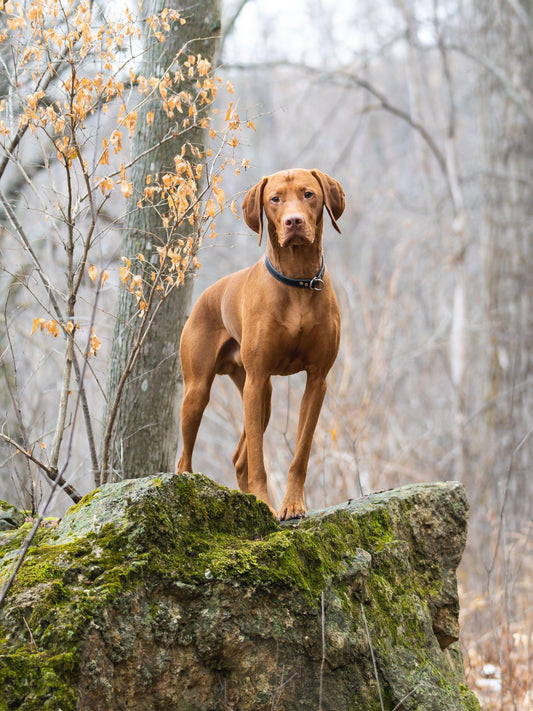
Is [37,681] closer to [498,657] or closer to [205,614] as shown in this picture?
[205,614]

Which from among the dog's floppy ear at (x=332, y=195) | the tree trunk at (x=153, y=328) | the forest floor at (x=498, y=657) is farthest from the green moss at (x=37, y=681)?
the forest floor at (x=498, y=657)

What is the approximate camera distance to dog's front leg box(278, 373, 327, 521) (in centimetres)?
367

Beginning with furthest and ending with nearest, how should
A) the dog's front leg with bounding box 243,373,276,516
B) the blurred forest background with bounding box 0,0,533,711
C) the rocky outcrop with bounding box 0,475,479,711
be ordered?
the blurred forest background with bounding box 0,0,533,711 < the dog's front leg with bounding box 243,373,276,516 < the rocky outcrop with bounding box 0,475,479,711

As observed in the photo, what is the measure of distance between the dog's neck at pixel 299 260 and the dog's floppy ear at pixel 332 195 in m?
0.15

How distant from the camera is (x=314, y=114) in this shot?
80.1 ft

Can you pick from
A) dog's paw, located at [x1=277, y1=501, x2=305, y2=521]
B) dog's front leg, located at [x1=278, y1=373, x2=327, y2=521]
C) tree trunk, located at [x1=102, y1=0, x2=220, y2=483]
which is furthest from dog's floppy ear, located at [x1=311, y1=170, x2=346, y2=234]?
tree trunk, located at [x1=102, y1=0, x2=220, y2=483]

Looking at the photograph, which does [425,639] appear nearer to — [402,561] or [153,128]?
[402,561]

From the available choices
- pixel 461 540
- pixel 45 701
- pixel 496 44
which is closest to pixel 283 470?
pixel 461 540

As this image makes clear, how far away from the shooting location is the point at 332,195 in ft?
11.9

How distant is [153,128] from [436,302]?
13.4 m

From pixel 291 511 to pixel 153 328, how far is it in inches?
76.3

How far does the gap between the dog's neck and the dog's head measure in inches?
2.7

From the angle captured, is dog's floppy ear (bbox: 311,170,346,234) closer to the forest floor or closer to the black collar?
the black collar

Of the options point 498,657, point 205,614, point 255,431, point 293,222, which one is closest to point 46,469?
point 255,431
